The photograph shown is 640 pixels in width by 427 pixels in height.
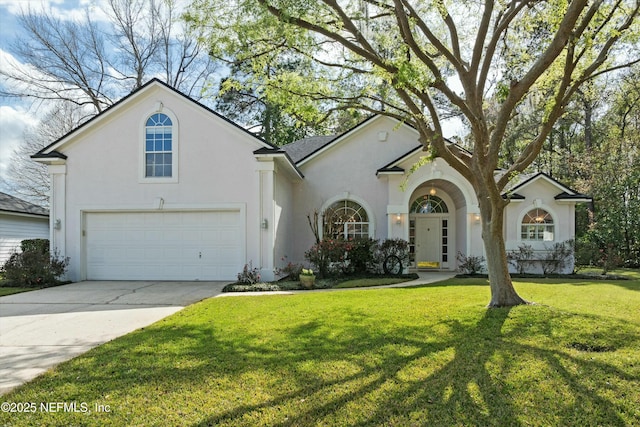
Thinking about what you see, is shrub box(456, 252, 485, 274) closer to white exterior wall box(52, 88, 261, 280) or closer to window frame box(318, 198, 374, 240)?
window frame box(318, 198, 374, 240)

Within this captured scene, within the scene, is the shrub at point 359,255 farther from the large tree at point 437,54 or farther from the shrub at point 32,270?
the shrub at point 32,270

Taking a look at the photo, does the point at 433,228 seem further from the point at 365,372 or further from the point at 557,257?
the point at 365,372

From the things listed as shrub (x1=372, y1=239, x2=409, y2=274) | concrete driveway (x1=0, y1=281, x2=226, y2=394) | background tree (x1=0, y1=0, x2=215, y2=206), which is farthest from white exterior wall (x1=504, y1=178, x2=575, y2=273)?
background tree (x1=0, y1=0, x2=215, y2=206)

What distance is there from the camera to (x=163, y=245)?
12.6 meters

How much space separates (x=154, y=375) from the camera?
13.6ft

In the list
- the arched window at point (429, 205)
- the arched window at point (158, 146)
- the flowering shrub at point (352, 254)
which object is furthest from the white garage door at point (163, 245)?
the arched window at point (429, 205)


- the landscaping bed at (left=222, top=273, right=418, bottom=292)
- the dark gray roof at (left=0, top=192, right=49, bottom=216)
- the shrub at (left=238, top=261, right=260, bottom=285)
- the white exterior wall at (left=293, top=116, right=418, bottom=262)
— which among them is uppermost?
the white exterior wall at (left=293, top=116, right=418, bottom=262)

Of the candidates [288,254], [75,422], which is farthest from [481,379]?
[288,254]

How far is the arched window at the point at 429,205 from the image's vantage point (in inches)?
647

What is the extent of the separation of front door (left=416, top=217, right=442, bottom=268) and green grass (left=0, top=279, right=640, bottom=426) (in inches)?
373

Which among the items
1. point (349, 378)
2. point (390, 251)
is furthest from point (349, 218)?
point (349, 378)

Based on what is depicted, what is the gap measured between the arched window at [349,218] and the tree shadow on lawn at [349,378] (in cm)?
949

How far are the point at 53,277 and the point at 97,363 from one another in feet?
29.6

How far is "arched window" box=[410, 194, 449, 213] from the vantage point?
53.9ft
